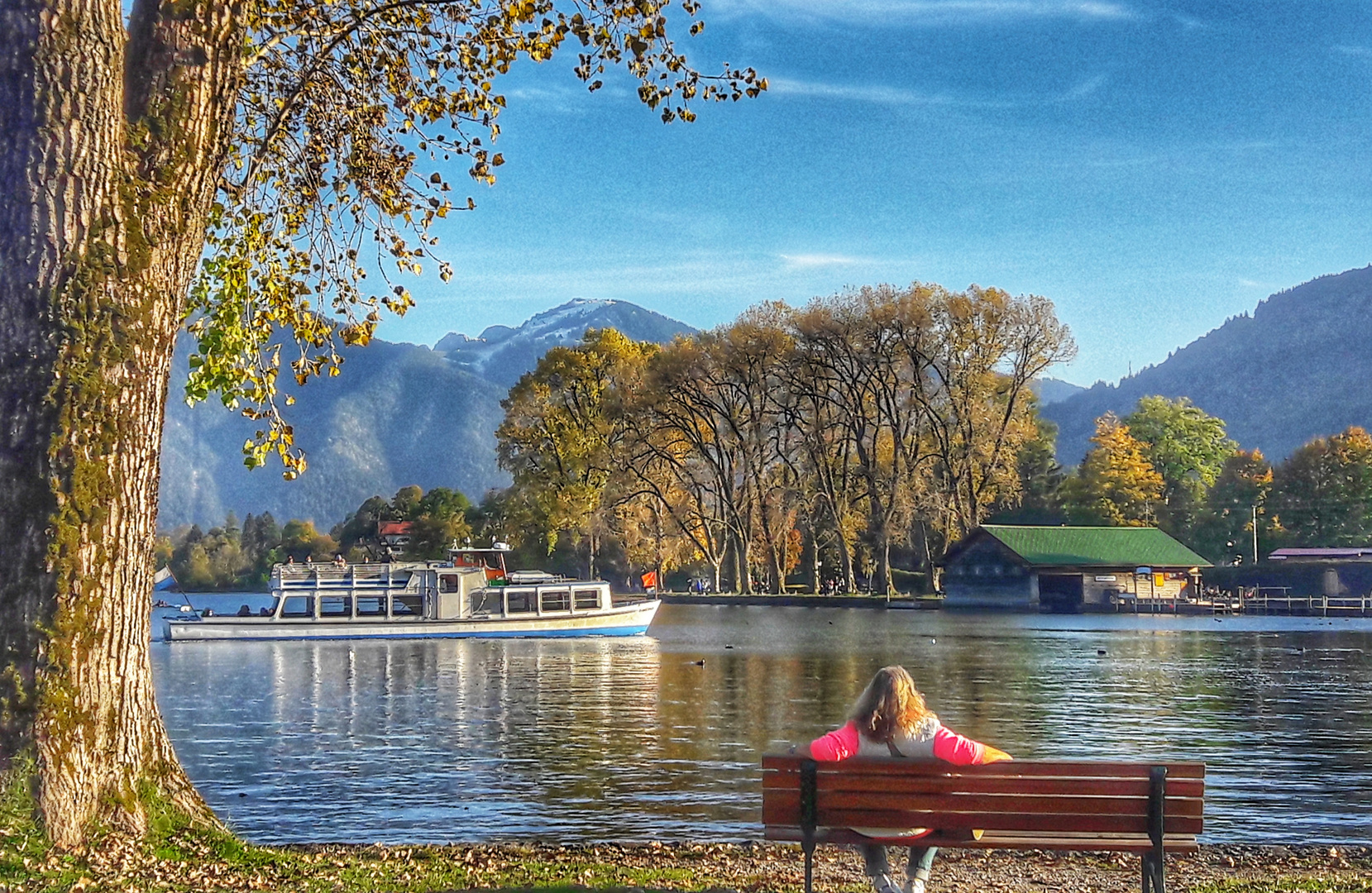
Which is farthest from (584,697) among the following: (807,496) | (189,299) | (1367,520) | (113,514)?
(1367,520)

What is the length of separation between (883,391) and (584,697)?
60.2 m

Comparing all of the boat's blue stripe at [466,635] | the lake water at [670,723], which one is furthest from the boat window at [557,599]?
the lake water at [670,723]

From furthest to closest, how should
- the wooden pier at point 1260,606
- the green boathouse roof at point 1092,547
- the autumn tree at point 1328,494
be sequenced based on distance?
1. the autumn tree at point 1328,494
2. the green boathouse roof at point 1092,547
3. the wooden pier at point 1260,606

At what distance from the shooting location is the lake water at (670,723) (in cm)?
1553

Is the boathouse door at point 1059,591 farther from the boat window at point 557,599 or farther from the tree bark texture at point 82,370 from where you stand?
the tree bark texture at point 82,370

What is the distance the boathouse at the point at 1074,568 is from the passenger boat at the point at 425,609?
2888 centimetres

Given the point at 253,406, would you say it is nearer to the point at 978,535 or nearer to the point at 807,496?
the point at 978,535

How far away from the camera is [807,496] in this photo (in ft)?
305

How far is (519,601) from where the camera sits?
62125mm

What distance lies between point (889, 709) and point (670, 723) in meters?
16.3

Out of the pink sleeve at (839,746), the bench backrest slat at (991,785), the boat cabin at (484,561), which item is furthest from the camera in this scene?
the boat cabin at (484,561)

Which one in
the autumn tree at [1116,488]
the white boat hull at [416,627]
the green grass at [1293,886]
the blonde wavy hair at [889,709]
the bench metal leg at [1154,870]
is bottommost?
the white boat hull at [416,627]

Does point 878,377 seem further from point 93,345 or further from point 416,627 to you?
point 93,345

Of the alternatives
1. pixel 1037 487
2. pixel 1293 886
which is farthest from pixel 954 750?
pixel 1037 487
